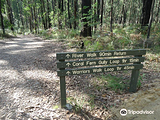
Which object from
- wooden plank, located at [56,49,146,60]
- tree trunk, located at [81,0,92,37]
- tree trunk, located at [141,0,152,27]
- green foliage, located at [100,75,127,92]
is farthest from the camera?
tree trunk, located at [141,0,152,27]

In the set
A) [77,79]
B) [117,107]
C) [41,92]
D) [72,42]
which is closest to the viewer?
[117,107]

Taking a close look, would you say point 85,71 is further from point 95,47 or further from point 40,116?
point 95,47

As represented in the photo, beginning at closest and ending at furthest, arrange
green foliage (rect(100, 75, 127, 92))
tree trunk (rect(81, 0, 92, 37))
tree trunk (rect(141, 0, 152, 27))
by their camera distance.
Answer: green foliage (rect(100, 75, 127, 92)), tree trunk (rect(81, 0, 92, 37)), tree trunk (rect(141, 0, 152, 27))

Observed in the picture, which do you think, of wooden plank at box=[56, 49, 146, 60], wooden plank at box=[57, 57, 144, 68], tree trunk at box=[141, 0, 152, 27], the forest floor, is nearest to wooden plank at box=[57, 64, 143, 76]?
wooden plank at box=[57, 57, 144, 68]

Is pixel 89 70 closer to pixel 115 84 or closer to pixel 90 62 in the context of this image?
pixel 90 62

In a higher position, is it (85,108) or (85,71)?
(85,71)

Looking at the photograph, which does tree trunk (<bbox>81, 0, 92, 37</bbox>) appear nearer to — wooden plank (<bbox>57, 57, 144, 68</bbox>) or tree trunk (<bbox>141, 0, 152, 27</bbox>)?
tree trunk (<bbox>141, 0, 152, 27</bbox>)

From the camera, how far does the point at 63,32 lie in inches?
530

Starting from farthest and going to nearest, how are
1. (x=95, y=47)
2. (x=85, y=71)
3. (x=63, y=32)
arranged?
(x=63, y=32), (x=95, y=47), (x=85, y=71)

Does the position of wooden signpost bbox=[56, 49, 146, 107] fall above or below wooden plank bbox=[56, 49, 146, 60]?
below

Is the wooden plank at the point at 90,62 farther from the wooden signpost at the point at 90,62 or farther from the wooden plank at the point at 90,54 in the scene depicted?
the wooden plank at the point at 90,54

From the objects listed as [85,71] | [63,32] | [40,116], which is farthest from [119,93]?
[63,32]

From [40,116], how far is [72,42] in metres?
6.68

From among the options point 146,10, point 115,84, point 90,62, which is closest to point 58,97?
point 90,62
